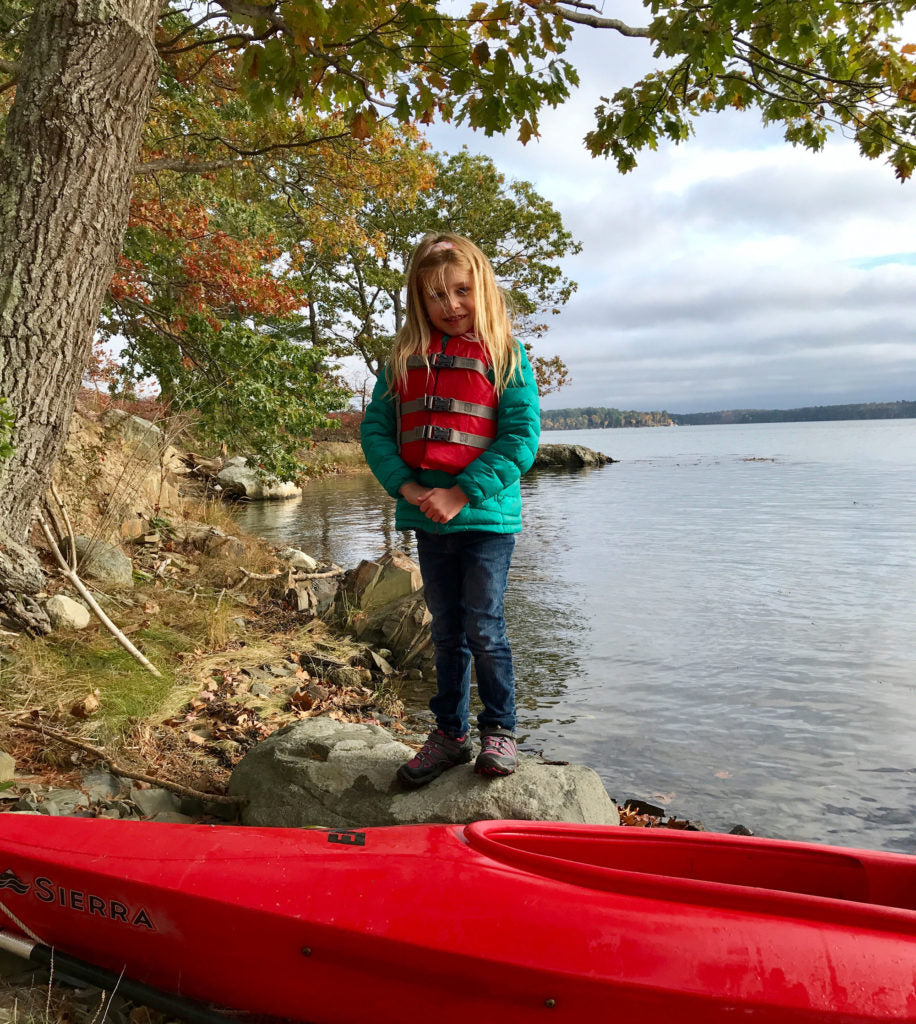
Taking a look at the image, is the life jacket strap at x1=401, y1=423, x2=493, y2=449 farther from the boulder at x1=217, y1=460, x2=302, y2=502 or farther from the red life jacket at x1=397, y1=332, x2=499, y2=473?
the boulder at x1=217, y1=460, x2=302, y2=502

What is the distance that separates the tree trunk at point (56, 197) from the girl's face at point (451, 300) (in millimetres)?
2271

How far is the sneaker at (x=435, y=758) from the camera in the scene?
344cm

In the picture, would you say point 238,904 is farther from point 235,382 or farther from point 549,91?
point 235,382

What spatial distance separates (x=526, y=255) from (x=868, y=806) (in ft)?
92.7

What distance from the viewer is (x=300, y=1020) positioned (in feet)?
7.93

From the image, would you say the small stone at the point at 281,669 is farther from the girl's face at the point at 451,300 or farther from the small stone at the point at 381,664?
the girl's face at the point at 451,300

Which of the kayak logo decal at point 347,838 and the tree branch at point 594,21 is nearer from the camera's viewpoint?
the kayak logo decal at point 347,838

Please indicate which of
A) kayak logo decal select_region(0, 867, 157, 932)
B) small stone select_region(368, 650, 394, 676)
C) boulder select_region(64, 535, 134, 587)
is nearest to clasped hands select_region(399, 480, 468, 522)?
kayak logo decal select_region(0, 867, 157, 932)

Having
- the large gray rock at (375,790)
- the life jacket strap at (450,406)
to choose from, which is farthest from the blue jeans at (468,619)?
the life jacket strap at (450,406)

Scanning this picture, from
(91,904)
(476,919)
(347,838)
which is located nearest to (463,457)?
(347,838)

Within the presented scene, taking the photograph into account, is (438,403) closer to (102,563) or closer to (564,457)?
(102,563)

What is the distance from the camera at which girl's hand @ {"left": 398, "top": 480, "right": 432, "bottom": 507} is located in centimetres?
321

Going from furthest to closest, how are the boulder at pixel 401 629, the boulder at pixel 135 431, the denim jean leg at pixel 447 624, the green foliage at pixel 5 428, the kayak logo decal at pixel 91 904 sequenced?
the boulder at pixel 135 431
the boulder at pixel 401 629
the green foliage at pixel 5 428
the denim jean leg at pixel 447 624
the kayak logo decal at pixel 91 904

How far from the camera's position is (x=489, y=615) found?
3252 mm
